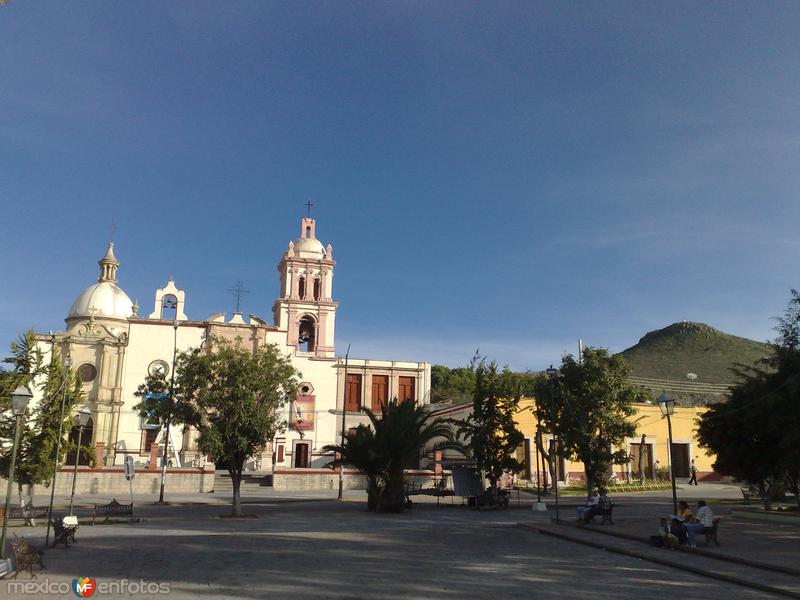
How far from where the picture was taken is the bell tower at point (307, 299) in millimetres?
51594

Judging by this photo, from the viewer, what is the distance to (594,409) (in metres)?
25.2

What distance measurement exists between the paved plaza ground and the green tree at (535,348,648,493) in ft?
12.4

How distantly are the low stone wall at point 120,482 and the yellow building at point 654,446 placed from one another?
19598 mm

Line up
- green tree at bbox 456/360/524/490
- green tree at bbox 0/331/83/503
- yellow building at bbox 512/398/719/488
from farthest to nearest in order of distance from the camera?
1. yellow building at bbox 512/398/719/488
2. green tree at bbox 456/360/524/490
3. green tree at bbox 0/331/83/503

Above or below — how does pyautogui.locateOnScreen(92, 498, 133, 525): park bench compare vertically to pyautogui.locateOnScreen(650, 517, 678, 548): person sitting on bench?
below

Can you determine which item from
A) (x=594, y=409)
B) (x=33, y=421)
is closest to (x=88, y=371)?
(x=33, y=421)

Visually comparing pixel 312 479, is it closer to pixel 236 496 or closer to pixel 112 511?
pixel 236 496

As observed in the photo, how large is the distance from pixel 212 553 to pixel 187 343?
37.1 m

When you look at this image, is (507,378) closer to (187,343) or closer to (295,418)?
(295,418)

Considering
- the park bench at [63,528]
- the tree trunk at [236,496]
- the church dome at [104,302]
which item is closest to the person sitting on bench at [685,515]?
the tree trunk at [236,496]

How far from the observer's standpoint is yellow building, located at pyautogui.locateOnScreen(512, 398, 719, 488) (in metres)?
40.5

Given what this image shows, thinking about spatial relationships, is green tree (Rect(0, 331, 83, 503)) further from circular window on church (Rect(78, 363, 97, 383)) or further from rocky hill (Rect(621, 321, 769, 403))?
rocky hill (Rect(621, 321, 769, 403))

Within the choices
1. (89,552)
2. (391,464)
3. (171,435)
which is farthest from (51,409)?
(171,435)

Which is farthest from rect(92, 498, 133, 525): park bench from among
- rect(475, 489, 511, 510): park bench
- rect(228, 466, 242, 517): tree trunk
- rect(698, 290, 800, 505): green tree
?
rect(698, 290, 800, 505): green tree
